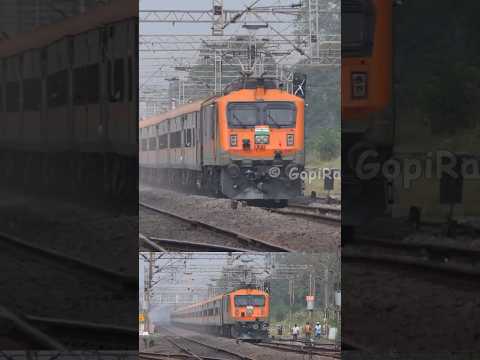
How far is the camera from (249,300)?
36.6ft

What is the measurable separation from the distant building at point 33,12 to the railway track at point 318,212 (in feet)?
16.9

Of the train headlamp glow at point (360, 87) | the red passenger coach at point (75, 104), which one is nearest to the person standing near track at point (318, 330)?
the train headlamp glow at point (360, 87)

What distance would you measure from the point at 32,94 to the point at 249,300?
6292mm

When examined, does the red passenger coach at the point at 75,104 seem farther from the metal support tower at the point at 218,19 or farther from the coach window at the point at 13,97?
the metal support tower at the point at 218,19

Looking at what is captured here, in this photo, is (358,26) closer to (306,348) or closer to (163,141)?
(306,348)

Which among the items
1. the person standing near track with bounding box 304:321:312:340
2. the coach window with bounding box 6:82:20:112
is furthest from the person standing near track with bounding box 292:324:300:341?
the coach window with bounding box 6:82:20:112

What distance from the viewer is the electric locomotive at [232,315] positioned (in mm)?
10930

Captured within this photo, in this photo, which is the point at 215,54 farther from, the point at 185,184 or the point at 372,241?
the point at 372,241

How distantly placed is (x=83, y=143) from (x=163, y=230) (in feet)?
17.5

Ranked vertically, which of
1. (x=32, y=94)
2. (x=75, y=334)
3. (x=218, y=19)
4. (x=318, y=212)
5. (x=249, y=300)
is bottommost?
(x=249, y=300)

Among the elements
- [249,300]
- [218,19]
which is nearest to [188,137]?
[218,19]

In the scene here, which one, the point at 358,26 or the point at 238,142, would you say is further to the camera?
the point at 238,142

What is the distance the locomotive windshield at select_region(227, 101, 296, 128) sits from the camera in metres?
11.3

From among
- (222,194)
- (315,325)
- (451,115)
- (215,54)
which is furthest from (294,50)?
(451,115)
